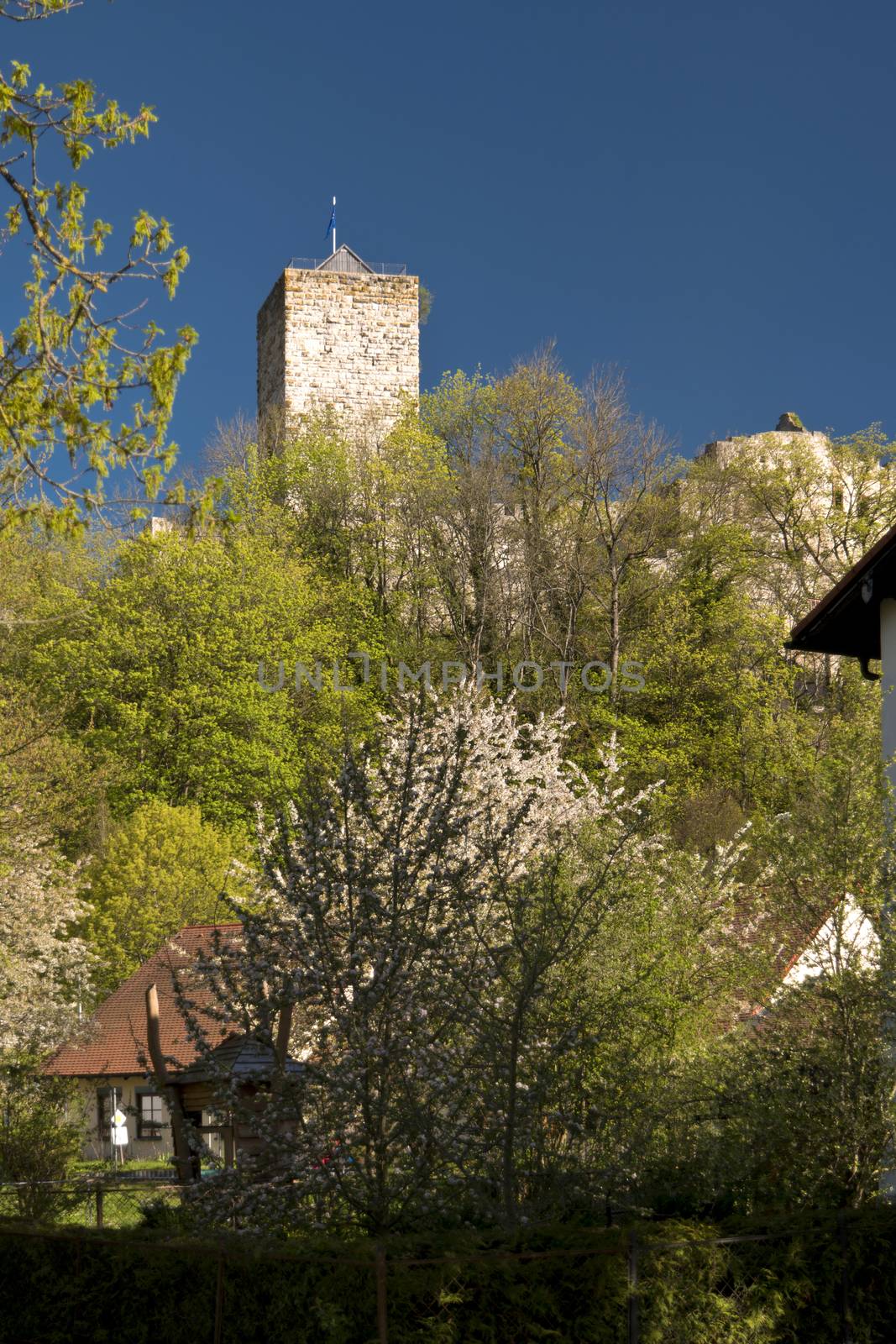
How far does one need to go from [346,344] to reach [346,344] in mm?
27

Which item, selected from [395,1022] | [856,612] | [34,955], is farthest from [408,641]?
[395,1022]

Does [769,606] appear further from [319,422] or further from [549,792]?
[549,792]

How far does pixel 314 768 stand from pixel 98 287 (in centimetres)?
497

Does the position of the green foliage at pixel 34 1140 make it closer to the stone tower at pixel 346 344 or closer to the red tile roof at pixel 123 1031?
the red tile roof at pixel 123 1031

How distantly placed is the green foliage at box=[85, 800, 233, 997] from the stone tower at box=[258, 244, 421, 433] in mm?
19188

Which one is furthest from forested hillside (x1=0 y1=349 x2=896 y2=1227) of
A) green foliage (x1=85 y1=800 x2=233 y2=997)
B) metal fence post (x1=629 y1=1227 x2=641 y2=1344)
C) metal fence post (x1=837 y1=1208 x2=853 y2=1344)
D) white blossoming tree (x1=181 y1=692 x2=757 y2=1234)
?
metal fence post (x1=629 y1=1227 x2=641 y2=1344)

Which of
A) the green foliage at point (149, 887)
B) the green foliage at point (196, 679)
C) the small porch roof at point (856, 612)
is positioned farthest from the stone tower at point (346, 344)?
the small porch roof at point (856, 612)

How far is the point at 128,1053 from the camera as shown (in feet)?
98.8

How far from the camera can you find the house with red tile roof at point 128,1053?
26625 millimetres

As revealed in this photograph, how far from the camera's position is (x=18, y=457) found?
Answer: 29.2 ft

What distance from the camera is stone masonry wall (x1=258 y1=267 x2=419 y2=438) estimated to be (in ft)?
163

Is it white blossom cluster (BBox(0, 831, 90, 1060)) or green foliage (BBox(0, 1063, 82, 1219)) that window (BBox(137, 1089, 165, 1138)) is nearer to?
white blossom cluster (BBox(0, 831, 90, 1060))

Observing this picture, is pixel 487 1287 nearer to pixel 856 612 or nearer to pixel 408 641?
pixel 856 612

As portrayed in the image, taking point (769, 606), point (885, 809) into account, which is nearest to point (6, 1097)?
point (885, 809)
